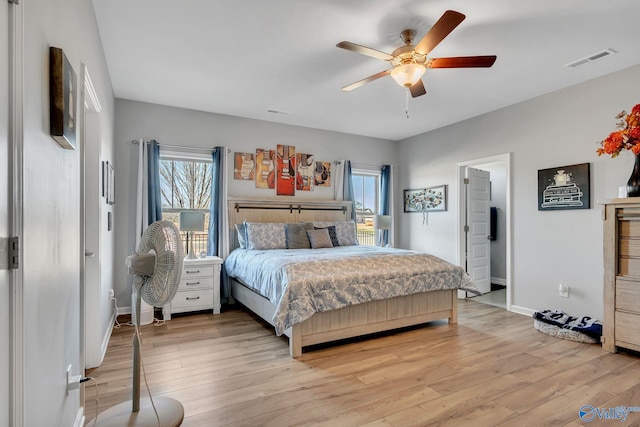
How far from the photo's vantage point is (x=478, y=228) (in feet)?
17.5

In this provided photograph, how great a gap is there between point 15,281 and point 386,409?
199 centimetres

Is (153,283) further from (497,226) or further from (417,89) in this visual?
(497,226)

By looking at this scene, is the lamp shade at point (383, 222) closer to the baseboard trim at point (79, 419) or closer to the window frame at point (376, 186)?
the window frame at point (376, 186)

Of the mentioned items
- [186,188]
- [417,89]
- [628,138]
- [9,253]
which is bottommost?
[9,253]

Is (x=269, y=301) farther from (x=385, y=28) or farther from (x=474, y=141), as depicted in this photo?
(x=474, y=141)

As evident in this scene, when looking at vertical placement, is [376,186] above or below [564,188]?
above

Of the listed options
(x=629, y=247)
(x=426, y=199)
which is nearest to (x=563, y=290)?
(x=629, y=247)

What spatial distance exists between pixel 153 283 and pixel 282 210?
3.28m

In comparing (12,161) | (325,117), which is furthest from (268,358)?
(325,117)

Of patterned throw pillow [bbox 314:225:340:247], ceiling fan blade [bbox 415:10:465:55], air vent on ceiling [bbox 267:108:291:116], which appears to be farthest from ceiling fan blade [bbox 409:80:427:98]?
patterned throw pillow [bbox 314:225:340:247]

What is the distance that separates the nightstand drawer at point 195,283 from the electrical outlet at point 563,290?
4095mm

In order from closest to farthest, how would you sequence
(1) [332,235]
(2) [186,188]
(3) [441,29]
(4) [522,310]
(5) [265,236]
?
(3) [441,29] < (4) [522,310] < (5) [265,236] < (2) [186,188] < (1) [332,235]

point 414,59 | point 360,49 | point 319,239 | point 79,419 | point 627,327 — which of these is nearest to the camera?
point 79,419

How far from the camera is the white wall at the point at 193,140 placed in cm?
417
